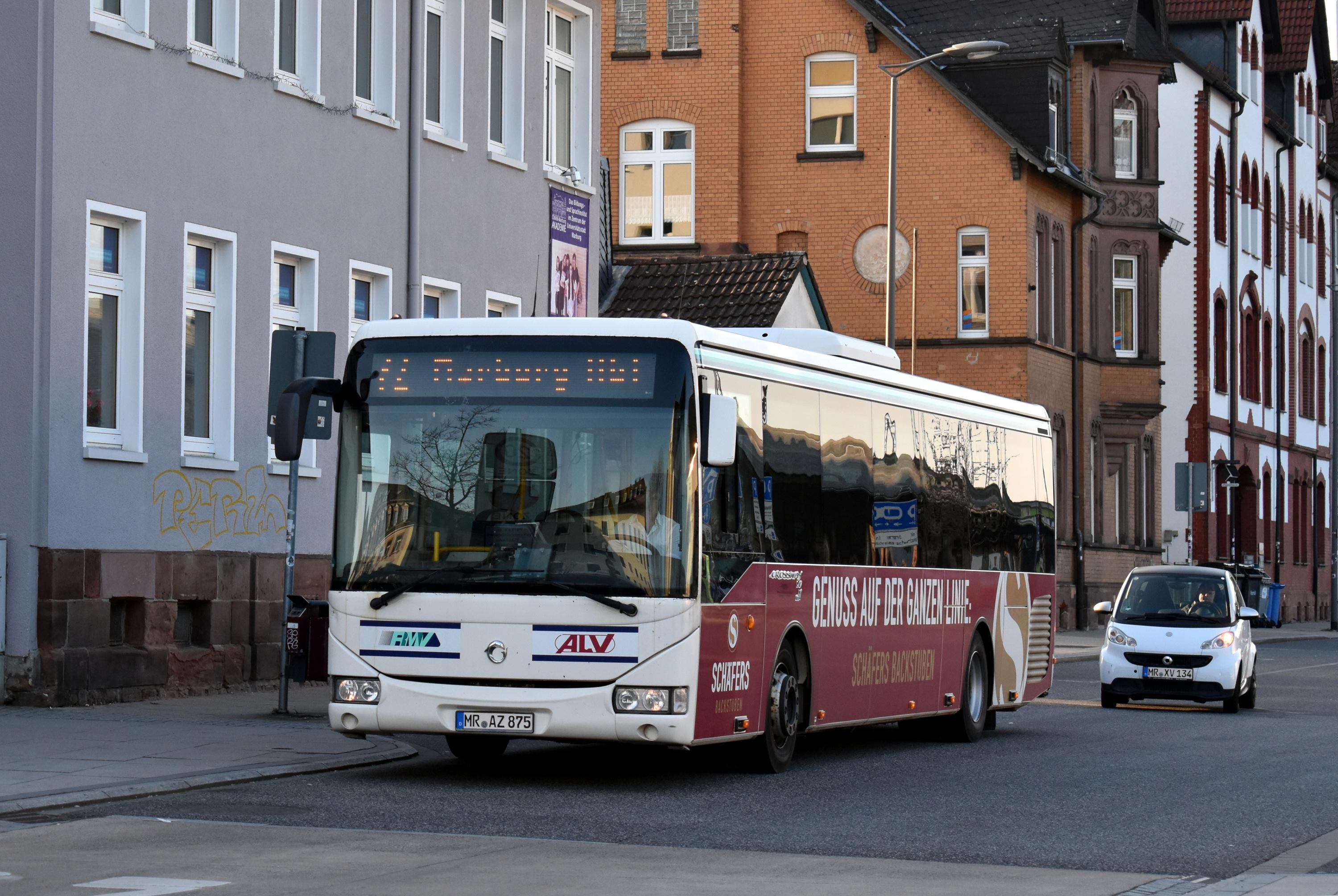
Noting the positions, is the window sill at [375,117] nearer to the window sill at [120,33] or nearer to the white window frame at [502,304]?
the white window frame at [502,304]

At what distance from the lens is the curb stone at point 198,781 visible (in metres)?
12.6

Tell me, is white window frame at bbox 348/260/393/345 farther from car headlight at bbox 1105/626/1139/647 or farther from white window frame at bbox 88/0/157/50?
car headlight at bbox 1105/626/1139/647

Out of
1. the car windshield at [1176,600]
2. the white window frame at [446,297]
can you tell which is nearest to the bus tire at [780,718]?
the car windshield at [1176,600]

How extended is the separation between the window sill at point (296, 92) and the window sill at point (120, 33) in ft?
7.47

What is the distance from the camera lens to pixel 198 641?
21.8 meters

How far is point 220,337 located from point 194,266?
0.76 m

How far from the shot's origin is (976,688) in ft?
67.1

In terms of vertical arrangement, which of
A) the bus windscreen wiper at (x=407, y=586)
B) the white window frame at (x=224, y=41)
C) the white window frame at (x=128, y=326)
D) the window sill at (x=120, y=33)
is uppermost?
the white window frame at (x=224, y=41)

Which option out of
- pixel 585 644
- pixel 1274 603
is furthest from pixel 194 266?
pixel 1274 603

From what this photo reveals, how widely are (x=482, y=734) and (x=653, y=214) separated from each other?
36.0 metres

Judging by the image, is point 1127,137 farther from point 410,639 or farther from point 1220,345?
point 410,639

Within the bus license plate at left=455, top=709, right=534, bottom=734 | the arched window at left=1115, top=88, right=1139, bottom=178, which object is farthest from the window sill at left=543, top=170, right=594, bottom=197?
the arched window at left=1115, top=88, right=1139, bottom=178

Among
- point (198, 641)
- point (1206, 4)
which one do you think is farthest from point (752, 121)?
point (198, 641)

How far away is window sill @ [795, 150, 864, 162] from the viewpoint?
48562 mm
